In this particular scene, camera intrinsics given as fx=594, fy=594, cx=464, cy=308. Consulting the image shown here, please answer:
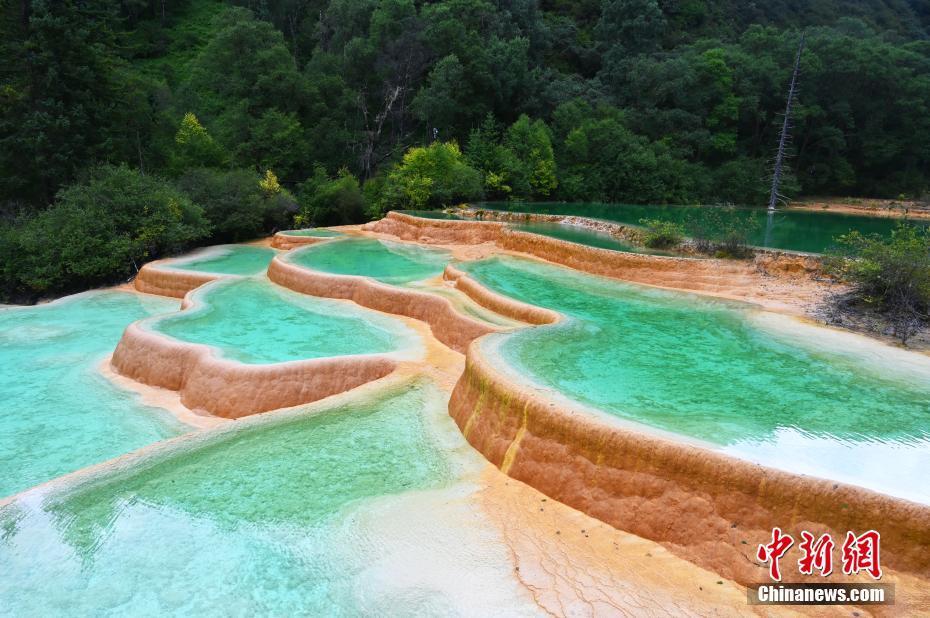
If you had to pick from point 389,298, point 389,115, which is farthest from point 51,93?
point 389,298

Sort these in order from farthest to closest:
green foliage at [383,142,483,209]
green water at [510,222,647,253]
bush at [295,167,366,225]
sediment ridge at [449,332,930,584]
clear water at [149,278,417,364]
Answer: bush at [295,167,366,225] → green foliage at [383,142,483,209] → green water at [510,222,647,253] → clear water at [149,278,417,364] → sediment ridge at [449,332,930,584]

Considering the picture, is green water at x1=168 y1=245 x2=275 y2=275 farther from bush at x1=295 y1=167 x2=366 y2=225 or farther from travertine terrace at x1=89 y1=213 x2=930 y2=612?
travertine terrace at x1=89 y1=213 x2=930 y2=612

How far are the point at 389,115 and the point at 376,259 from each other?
17.3m

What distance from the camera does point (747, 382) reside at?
691cm

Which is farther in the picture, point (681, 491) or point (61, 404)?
point (61, 404)

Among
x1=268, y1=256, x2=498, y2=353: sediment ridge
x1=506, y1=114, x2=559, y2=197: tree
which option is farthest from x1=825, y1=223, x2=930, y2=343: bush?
x1=506, y1=114, x2=559, y2=197: tree

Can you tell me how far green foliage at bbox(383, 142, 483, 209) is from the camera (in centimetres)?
2262

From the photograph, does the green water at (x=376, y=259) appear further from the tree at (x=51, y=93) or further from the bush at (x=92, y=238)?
the tree at (x=51, y=93)

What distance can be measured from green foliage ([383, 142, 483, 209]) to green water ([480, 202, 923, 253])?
3.99 feet

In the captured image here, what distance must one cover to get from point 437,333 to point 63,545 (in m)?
6.37

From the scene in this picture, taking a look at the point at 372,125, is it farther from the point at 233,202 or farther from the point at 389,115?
the point at 233,202

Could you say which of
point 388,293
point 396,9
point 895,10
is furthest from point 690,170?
point 895,10

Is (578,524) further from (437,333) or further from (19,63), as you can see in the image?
(19,63)

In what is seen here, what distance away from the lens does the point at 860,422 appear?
5.85 metres
